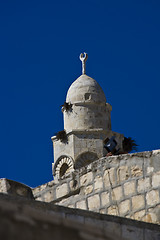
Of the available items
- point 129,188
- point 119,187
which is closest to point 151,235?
point 129,188

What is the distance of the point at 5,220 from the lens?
1.50 m

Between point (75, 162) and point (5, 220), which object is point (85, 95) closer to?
point (75, 162)

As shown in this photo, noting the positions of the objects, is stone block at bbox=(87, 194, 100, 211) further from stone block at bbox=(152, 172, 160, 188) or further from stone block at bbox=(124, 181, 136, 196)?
stone block at bbox=(152, 172, 160, 188)

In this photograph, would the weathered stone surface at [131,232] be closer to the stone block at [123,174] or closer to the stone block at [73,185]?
the stone block at [123,174]

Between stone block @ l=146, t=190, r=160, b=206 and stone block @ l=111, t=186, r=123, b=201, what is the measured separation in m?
0.40

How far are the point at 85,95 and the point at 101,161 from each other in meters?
19.0

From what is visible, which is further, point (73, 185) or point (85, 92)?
point (85, 92)

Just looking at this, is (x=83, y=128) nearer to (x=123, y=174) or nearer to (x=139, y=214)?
(x=123, y=174)

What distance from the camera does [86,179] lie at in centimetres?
718

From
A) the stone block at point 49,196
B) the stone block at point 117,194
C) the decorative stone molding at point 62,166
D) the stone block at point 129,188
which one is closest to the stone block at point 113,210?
the stone block at point 117,194

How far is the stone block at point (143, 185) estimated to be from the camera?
6.49 metres

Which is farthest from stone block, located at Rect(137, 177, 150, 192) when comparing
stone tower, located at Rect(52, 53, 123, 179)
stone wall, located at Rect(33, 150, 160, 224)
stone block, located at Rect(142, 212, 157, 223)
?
stone tower, located at Rect(52, 53, 123, 179)

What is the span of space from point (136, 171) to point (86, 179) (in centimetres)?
83

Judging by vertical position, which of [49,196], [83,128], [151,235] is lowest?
[151,235]
